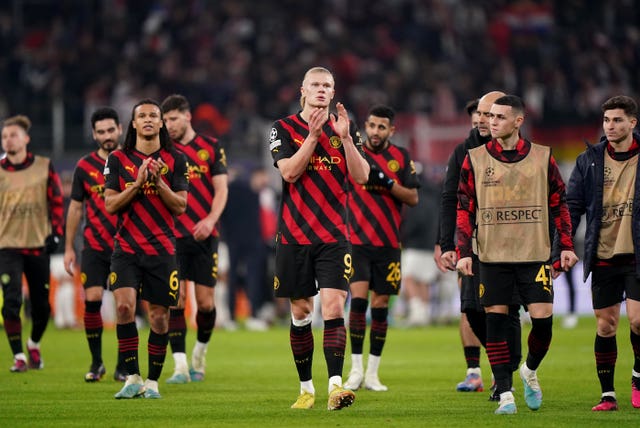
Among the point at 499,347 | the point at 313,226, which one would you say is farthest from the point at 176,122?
the point at 499,347

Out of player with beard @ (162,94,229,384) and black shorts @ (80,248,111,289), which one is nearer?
black shorts @ (80,248,111,289)

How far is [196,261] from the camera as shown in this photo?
40.0 feet

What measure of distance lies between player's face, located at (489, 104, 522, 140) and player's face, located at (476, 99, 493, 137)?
1.17 metres

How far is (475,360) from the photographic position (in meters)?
11.1

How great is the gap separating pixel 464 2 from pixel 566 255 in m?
22.6

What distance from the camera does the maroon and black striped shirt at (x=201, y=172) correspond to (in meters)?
12.2

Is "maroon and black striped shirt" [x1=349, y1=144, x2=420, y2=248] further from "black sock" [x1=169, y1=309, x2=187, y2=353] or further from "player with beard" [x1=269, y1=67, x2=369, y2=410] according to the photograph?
"player with beard" [x1=269, y1=67, x2=369, y2=410]

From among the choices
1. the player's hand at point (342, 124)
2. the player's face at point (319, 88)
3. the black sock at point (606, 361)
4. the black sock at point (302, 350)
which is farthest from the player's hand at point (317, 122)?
the black sock at point (606, 361)

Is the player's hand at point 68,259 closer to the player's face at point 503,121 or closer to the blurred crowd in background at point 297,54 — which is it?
the player's face at point 503,121

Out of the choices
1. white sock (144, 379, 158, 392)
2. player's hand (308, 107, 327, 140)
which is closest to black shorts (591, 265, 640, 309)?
player's hand (308, 107, 327, 140)

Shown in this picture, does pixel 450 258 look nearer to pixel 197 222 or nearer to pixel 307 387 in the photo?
pixel 307 387

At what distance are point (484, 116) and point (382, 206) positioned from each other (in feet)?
5.74

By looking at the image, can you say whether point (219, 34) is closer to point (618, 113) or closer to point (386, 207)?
point (386, 207)

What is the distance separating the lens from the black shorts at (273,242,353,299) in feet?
30.3
